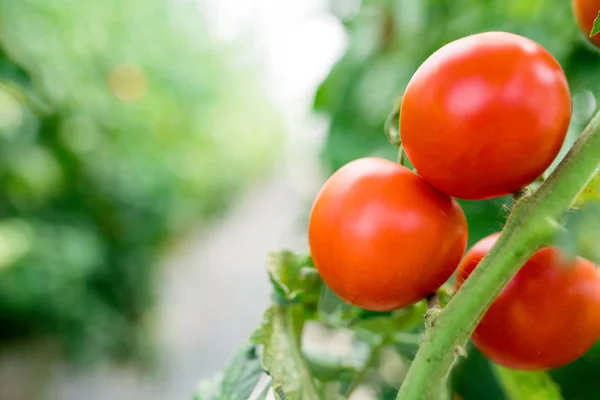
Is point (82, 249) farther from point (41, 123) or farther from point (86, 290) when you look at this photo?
point (41, 123)

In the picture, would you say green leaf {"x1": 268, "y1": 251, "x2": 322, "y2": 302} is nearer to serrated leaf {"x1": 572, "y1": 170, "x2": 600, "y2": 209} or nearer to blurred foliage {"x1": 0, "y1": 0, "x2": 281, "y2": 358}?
serrated leaf {"x1": 572, "y1": 170, "x2": 600, "y2": 209}

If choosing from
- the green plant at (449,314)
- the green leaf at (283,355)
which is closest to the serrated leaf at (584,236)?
the green plant at (449,314)

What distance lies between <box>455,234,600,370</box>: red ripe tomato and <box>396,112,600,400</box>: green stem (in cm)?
5

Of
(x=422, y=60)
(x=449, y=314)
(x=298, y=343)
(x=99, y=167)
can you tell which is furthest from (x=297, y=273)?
(x=99, y=167)

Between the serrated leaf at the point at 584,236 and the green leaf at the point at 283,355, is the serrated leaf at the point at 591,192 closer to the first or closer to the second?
the serrated leaf at the point at 584,236

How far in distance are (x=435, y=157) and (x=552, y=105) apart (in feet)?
0.20

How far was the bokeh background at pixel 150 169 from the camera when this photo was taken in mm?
744

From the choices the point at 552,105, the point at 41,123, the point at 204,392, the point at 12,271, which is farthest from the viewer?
the point at 41,123

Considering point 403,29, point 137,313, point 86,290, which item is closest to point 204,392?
point 403,29

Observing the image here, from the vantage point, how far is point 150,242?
2518mm

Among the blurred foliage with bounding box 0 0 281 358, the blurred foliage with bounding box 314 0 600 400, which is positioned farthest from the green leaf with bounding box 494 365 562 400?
the blurred foliage with bounding box 0 0 281 358

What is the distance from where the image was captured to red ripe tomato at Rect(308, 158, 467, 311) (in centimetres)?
33

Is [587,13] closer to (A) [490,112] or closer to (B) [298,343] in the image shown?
(A) [490,112]

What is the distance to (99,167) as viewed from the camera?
209 cm
